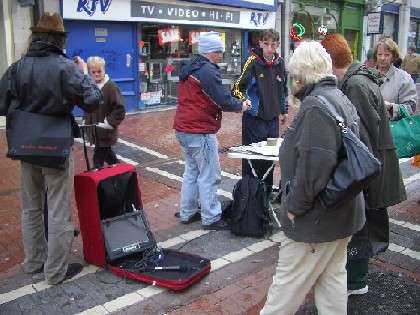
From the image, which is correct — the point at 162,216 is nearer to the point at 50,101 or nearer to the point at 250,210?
the point at 250,210

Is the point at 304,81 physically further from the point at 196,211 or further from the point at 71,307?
the point at 196,211

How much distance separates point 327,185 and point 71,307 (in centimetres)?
208

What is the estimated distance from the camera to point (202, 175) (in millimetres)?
4871

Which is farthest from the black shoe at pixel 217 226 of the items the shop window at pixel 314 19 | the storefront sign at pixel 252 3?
the shop window at pixel 314 19

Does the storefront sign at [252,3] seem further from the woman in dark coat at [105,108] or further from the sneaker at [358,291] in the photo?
the sneaker at [358,291]

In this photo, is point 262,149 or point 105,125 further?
point 105,125

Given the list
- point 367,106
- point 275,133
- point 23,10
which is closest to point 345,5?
point 23,10

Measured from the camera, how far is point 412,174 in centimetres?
728

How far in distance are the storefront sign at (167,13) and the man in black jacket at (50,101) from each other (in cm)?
738

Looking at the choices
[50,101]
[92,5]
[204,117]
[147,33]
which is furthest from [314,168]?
[147,33]

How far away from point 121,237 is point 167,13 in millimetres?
9423

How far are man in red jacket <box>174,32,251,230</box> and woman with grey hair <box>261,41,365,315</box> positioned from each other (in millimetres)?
1812

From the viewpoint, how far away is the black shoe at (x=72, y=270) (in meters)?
3.96

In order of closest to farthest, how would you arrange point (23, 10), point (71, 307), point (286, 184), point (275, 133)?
point (286, 184) → point (71, 307) → point (275, 133) → point (23, 10)
